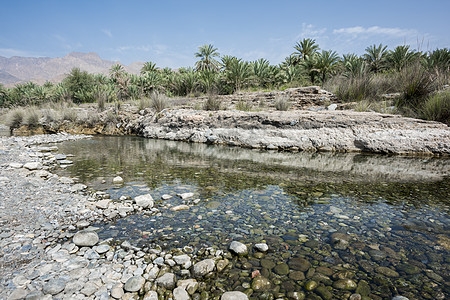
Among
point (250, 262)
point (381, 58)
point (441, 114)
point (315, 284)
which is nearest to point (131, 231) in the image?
point (250, 262)

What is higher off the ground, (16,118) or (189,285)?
(16,118)

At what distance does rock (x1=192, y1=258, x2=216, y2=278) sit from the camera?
153cm

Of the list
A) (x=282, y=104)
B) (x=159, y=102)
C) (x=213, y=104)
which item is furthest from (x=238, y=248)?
(x=159, y=102)

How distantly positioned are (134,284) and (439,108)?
29.9 ft

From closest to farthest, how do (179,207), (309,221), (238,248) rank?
(238,248) → (309,221) → (179,207)

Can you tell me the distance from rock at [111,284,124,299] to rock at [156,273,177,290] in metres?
0.22

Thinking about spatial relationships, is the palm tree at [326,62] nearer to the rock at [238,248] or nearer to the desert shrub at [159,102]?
the desert shrub at [159,102]

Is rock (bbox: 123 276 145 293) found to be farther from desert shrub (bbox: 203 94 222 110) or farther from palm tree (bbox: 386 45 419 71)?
palm tree (bbox: 386 45 419 71)

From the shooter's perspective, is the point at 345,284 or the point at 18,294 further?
the point at 345,284

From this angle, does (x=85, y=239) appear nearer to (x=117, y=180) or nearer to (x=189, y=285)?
(x=189, y=285)

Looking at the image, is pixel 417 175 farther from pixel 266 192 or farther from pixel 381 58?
pixel 381 58

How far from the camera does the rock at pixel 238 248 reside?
68.9 inches

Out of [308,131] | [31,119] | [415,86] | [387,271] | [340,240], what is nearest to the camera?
[387,271]

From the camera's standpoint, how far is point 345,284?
4.73 feet
